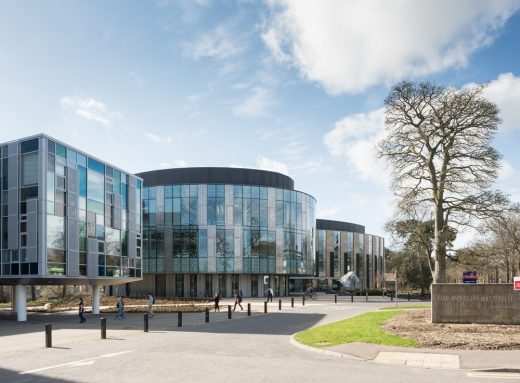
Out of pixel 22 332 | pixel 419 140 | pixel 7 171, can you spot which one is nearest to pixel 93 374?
pixel 22 332

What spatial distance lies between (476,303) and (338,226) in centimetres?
8425

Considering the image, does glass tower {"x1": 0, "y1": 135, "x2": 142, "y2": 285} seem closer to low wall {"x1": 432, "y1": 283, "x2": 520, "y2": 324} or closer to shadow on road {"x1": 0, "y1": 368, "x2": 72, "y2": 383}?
shadow on road {"x1": 0, "y1": 368, "x2": 72, "y2": 383}

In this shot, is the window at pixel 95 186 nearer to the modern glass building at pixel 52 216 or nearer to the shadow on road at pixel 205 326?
the modern glass building at pixel 52 216

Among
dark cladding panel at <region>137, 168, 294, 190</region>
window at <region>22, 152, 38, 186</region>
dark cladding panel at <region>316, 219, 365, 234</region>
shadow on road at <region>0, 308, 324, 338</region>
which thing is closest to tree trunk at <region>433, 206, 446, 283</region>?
shadow on road at <region>0, 308, 324, 338</region>

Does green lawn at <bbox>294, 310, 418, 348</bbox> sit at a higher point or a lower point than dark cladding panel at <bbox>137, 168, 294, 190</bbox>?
lower

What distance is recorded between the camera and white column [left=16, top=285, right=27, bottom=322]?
34.8 meters

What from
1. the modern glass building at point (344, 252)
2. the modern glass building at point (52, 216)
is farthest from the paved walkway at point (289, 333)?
the modern glass building at point (344, 252)

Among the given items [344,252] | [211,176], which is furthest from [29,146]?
[344,252]

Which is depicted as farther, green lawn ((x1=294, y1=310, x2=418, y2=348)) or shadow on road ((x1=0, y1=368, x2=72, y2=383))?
green lawn ((x1=294, y1=310, x2=418, y2=348))

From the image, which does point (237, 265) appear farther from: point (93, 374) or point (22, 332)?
point (93, 374)

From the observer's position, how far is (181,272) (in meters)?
65.3

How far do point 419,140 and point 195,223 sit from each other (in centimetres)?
3976

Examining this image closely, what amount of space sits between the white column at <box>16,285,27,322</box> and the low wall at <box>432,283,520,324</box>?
25.8 meters

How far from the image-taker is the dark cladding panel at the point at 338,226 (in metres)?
104
